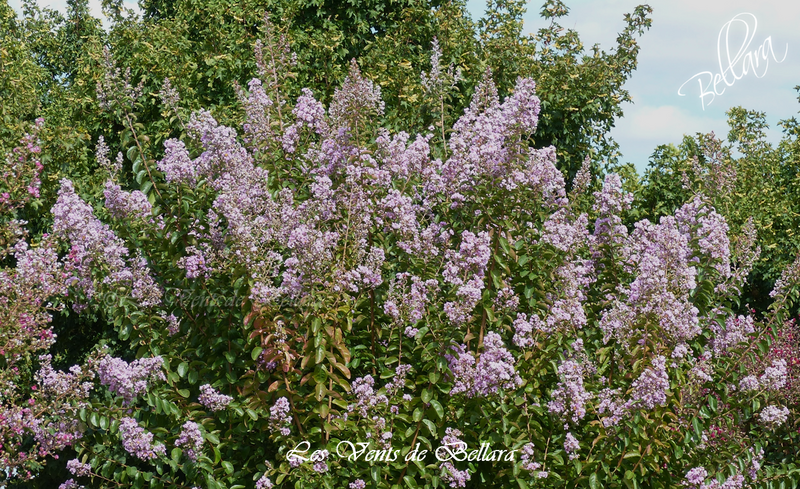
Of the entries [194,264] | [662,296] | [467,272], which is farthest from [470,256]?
[194,264]

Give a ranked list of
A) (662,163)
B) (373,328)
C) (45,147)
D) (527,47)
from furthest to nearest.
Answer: (662,163) → (527,47) → (45,147) → (373,328)

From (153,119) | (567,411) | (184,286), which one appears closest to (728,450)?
(567,411)

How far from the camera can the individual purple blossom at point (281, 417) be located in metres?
4.85

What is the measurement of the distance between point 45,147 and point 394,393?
6371 millimetres

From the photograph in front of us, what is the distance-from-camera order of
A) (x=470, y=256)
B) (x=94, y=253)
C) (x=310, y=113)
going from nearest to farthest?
1. (x=470, y=256)
2. (x=94, y=253)
3. (x=310, y=113)

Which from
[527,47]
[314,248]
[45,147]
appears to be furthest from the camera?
[527,47]

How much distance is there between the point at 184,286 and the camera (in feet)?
18.3

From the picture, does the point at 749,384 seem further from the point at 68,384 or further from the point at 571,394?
the point at 68,384

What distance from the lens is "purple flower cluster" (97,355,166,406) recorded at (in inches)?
195

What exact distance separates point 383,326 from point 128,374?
1.70m

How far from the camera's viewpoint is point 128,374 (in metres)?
4.95

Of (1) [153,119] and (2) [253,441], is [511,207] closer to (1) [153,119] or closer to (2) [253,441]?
(2) [253,441]

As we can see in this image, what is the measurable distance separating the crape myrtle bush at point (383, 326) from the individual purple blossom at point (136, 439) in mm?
19

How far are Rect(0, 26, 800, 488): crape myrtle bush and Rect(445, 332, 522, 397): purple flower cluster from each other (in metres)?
0.02
